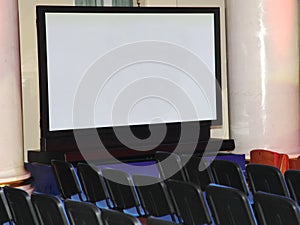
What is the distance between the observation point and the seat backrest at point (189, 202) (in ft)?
14.9

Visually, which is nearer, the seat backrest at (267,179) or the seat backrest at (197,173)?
the seat backrest at (267,179)

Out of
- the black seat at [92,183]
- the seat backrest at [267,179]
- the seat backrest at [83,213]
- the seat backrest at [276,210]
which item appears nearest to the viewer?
the seat backrest at [83,213]

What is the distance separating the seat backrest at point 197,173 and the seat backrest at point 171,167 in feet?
0.20

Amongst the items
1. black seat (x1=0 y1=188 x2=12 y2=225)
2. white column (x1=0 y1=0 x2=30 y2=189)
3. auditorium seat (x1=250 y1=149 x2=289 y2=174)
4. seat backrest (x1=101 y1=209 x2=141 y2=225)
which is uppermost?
white column (x1=0 y1=0 x2=30 y2=189)

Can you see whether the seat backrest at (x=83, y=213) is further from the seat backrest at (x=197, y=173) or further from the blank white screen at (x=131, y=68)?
the blank white screen at (x=131, y=68)

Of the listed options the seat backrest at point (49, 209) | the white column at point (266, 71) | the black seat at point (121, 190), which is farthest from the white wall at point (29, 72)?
the seat backrest at point (49, 209)

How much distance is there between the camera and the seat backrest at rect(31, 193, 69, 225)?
13.0 feet

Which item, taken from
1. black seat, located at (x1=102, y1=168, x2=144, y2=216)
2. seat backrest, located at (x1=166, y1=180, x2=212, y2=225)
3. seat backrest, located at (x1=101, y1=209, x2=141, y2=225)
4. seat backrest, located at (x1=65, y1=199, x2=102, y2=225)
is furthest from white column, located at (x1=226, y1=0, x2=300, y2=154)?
seat backrest, located at (x1=101, y1=209, x2=141, y2=225)

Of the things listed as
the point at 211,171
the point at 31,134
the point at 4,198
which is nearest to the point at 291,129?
the point at 211,171

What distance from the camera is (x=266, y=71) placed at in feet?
26.7

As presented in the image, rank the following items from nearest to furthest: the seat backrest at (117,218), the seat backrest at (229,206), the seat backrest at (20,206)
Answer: the seat backrest at (117,218), the seat backrest at (229,206), the seat backrest at (20,206)

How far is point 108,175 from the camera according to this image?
17.6ft

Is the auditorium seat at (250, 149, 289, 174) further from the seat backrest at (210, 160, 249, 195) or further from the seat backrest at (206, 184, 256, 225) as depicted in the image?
the seat backrest at (206, 184, 256, 225)

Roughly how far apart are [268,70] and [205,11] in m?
1.29
